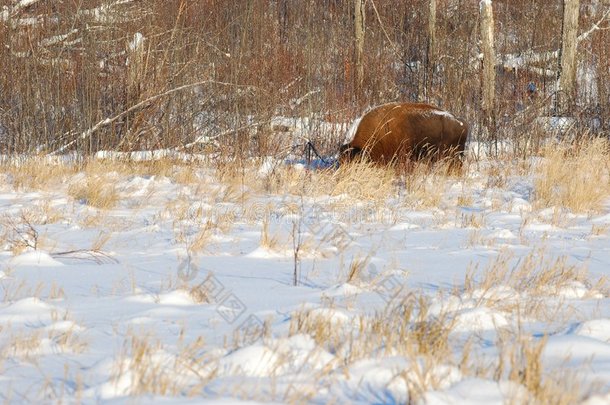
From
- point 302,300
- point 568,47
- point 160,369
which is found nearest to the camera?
point 160,369

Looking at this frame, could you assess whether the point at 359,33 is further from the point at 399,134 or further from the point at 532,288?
the point at 532,288

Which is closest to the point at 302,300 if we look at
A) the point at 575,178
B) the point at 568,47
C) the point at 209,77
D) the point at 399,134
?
the point at 575,178

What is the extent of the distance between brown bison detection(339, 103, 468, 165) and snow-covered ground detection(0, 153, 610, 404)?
80 cm

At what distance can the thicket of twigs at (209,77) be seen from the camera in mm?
8062

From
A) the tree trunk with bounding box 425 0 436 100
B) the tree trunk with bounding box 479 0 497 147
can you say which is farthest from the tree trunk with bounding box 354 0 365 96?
the tree trunk with bounding box 479 0 497 147

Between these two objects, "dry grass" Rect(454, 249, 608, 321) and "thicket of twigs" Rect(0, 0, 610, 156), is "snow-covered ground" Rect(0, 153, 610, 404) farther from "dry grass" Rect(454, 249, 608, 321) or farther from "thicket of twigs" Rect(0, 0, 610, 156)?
"thicket of twigs" Rect(0, 0, 610, 156)

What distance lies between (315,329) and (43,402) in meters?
0.81

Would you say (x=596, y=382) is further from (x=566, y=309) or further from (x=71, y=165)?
(x=71, y=165)

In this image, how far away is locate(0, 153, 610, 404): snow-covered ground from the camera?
1820mm

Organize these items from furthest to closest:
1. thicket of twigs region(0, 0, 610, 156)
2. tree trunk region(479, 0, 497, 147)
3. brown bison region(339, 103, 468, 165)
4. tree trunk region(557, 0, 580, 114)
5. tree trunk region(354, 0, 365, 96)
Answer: tree trunk region(354, 0, 365, 96), tree trunk region(557, 0, 580, 114), tree trunk region(479, 0, 497, 147), thicket of twigs region(0, 0, 610, 156), brown bison region(339, 103, 468, 165)

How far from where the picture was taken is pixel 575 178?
5.92m

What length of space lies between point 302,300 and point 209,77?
7049 millimetres

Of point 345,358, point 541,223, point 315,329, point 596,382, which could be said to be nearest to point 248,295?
point 315,329

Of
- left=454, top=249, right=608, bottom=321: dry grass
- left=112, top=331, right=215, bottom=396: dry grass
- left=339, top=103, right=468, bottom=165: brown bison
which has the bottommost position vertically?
left=454, top=249, right=608, bottom=321: dry grass
